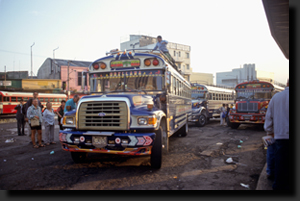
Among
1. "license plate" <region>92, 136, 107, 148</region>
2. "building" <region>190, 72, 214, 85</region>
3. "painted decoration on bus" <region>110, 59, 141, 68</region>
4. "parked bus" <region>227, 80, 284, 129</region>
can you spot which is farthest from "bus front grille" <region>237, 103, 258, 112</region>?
"building" <region>190, 72, 214, 85</region>

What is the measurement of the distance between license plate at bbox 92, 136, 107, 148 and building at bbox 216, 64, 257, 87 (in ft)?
207

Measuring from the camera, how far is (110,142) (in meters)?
5.09

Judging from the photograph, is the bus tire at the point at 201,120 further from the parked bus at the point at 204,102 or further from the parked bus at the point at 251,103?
the parked bus at the point at 251,103

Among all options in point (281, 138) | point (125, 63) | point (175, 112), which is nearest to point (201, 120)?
point (175, 112)

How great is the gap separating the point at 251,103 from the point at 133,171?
995cm

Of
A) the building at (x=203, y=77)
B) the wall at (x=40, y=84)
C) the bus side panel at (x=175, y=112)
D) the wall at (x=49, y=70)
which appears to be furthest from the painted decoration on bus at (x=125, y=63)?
the building at (x=203, y=77)

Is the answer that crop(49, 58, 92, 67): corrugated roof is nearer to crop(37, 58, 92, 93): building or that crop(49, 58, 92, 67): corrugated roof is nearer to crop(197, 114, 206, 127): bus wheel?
crop(37, 58, 92, 93): building

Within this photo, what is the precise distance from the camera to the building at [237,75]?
216ft

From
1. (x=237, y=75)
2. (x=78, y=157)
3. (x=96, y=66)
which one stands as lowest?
(x=78, y=157)

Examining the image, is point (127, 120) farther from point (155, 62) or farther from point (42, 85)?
point (42, 85)

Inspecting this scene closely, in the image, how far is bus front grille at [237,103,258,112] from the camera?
13.0 metres

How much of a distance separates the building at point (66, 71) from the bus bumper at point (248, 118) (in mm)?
30220

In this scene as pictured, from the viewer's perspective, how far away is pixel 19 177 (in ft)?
16.7

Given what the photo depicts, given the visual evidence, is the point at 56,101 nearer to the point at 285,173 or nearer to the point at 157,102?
the point at 157,102
